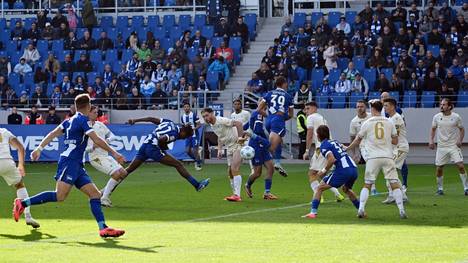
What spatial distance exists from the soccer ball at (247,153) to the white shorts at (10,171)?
592cm

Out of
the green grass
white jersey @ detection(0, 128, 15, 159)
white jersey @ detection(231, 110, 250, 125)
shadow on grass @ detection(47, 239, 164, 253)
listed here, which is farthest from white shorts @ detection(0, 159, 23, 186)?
white jersey @ detection(231, 110, 250, 125)

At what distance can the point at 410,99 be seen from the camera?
1448 inches

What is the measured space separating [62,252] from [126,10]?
3421 centimetres

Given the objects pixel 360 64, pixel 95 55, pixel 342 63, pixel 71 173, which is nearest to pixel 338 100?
pixel 360 64

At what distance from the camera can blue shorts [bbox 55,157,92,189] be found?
15398 mm

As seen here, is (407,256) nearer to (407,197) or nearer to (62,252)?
(62,252)

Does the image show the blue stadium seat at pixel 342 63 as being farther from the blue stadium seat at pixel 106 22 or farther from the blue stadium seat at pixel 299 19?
the blue stadium seat at pixel 106 22

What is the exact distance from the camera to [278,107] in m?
22.8

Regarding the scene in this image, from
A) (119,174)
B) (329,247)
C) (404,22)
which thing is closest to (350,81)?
(404,22)

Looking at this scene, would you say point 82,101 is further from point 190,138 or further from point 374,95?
point 374,95

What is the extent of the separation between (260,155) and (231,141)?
1256 mm

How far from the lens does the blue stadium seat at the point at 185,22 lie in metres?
43.8

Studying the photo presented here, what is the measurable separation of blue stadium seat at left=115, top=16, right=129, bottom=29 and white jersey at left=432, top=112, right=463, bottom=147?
77.5 ft

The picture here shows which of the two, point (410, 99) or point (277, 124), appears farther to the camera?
point (410, 99)
